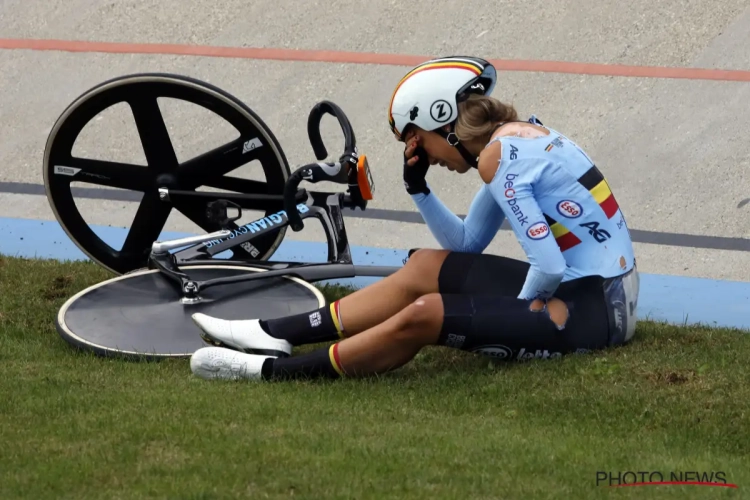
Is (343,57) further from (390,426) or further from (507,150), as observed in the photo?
(390,426)

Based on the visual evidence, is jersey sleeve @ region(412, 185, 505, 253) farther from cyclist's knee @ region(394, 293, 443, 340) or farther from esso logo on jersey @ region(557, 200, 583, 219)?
cyclist's knee @ region(394, 293, 443, 340)

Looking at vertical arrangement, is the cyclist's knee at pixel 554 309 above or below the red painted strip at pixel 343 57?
below

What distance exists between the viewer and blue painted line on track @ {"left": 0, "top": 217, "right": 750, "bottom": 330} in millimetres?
5906

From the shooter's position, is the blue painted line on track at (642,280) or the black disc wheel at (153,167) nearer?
the black disc wheel at (153,167)

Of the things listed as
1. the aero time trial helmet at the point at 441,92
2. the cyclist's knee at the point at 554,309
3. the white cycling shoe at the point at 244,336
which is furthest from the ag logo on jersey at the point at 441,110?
the white cycling shoe at the point at 244,336

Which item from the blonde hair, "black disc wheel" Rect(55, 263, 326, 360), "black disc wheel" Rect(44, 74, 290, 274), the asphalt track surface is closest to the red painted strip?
the asphalt track surface

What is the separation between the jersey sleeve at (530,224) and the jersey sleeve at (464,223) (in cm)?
49

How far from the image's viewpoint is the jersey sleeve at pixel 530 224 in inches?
172

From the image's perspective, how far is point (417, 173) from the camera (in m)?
4.91

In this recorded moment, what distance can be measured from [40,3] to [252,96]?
117 inches

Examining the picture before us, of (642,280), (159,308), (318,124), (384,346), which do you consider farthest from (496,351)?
(642,280)

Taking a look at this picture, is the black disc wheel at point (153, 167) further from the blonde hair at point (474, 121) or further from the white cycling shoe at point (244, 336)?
the blonde hair at point (474, 121)

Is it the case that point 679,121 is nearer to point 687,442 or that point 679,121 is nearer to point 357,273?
point 357,273

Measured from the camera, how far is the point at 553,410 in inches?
170
